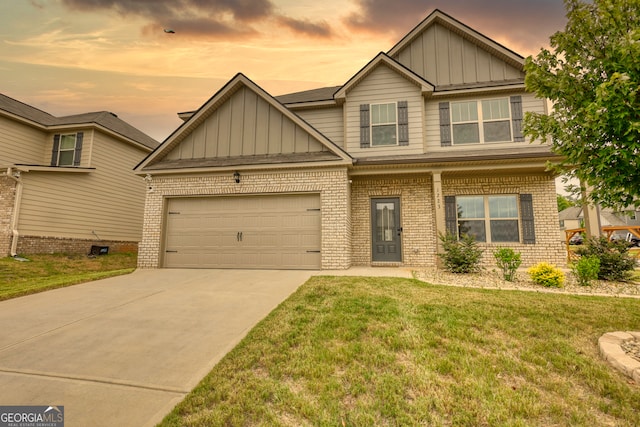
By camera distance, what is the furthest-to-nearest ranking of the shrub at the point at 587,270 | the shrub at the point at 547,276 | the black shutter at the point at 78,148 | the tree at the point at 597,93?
the black shutter at the point at 78,148 → the shrub at the point at 587,270 → the shrub at the point at 547,276 → the tree at the point at 597,93

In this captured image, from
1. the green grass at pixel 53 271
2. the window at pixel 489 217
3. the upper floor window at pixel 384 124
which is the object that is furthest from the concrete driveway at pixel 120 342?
the window at pixel 489 217

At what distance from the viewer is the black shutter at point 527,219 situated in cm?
954

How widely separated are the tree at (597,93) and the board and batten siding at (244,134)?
6.24m

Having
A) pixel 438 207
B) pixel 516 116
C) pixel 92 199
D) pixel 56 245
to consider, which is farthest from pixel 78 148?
pixel 516 116

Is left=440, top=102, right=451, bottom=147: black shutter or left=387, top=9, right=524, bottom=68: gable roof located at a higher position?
left=387, top=9, right=524, bottom=68: gable roof

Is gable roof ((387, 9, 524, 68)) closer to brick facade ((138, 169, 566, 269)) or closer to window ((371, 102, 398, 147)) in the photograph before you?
window ((371, 102, 398, 147))

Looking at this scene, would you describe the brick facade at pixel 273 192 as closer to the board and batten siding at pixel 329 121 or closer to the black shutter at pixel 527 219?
the board and batten siding at pixel 329 121

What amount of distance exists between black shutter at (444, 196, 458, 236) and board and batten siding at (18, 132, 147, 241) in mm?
15459

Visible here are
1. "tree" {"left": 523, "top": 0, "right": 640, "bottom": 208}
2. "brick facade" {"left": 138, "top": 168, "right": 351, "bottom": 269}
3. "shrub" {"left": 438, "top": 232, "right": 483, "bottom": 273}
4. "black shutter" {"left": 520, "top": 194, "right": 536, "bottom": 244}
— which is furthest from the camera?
"black shutter" {"left": 520, "top": 194, "right": 536, "bottom": 244}

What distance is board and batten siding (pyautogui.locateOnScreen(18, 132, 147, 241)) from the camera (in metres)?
11.9

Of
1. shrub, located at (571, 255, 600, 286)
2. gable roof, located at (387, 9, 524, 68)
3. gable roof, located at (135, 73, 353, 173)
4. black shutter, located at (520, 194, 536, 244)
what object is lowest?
shrub, located at (571, 255, 600, 286)

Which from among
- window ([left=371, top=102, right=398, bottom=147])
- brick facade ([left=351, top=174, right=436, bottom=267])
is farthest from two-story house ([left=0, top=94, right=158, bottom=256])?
window ([left=371, top=102, right=398, bottom=147])

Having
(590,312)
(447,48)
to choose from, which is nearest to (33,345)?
(590,312)

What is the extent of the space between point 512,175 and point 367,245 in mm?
5404
